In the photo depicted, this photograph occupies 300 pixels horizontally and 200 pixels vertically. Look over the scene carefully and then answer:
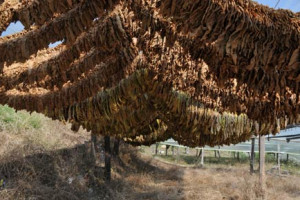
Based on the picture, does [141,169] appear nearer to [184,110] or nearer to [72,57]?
[184,110]

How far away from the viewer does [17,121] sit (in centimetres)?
1167

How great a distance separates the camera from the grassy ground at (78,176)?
8.35 metres

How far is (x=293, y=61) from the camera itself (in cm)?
105

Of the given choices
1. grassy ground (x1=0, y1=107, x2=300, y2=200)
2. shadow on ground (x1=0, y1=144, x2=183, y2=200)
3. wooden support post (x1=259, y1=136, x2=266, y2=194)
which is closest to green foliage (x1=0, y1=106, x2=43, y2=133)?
grassy ground (x1=0, y1=107, x2=300, y2=200)

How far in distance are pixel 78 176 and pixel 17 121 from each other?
376cm

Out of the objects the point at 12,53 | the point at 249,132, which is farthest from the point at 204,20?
the point at 249,132

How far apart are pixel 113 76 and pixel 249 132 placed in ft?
9.41

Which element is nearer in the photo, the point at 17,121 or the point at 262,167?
the point at 262,167

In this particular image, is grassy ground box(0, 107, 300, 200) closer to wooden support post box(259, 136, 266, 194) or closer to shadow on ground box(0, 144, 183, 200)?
shadow on ground box(0, 144, 183, 200)

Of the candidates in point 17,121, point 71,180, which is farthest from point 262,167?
point 17,121

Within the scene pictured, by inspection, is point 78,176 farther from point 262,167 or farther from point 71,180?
point 262,167

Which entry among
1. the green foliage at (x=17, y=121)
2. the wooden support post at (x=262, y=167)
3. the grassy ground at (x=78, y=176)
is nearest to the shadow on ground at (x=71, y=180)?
the grassy ground at (x=78, y=176)

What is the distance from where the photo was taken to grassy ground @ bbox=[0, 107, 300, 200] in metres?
8.35

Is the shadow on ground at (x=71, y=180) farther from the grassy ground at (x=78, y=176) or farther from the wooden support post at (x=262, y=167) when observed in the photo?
the wooden support post at (x=262, y=167)
